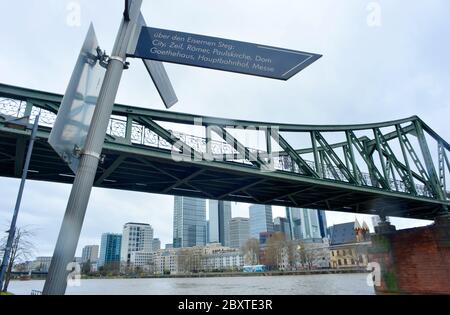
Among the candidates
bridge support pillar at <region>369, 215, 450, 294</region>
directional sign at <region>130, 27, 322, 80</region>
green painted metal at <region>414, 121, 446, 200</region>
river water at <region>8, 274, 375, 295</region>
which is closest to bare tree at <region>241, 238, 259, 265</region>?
river water at <region>8, 274, 375, 295</region>

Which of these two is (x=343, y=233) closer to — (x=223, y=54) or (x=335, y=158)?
(x=335, y=158)

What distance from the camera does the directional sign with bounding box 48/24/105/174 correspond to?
7.26 feet

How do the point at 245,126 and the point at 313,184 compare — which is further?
the point at 313,184

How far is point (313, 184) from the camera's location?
573 inches

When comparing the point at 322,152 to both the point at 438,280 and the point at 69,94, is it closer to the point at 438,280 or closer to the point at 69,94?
the point at 438,280

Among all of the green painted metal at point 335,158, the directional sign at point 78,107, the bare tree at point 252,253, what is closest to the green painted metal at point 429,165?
the green painted metal at point 335,158

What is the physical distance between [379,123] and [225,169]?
15.0m

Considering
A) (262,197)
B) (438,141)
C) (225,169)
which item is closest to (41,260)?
(262,197)

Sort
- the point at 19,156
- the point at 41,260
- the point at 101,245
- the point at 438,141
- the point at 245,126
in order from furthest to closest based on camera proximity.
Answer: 1. the point at 101,245
2. the point at 41,260
3. the point at 438,141
4. the point at 245,126
5. the point at 19,156

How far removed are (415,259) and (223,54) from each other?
20.8m

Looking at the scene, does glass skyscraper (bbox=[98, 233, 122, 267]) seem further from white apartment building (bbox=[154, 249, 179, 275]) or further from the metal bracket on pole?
the metal bracket on pole
